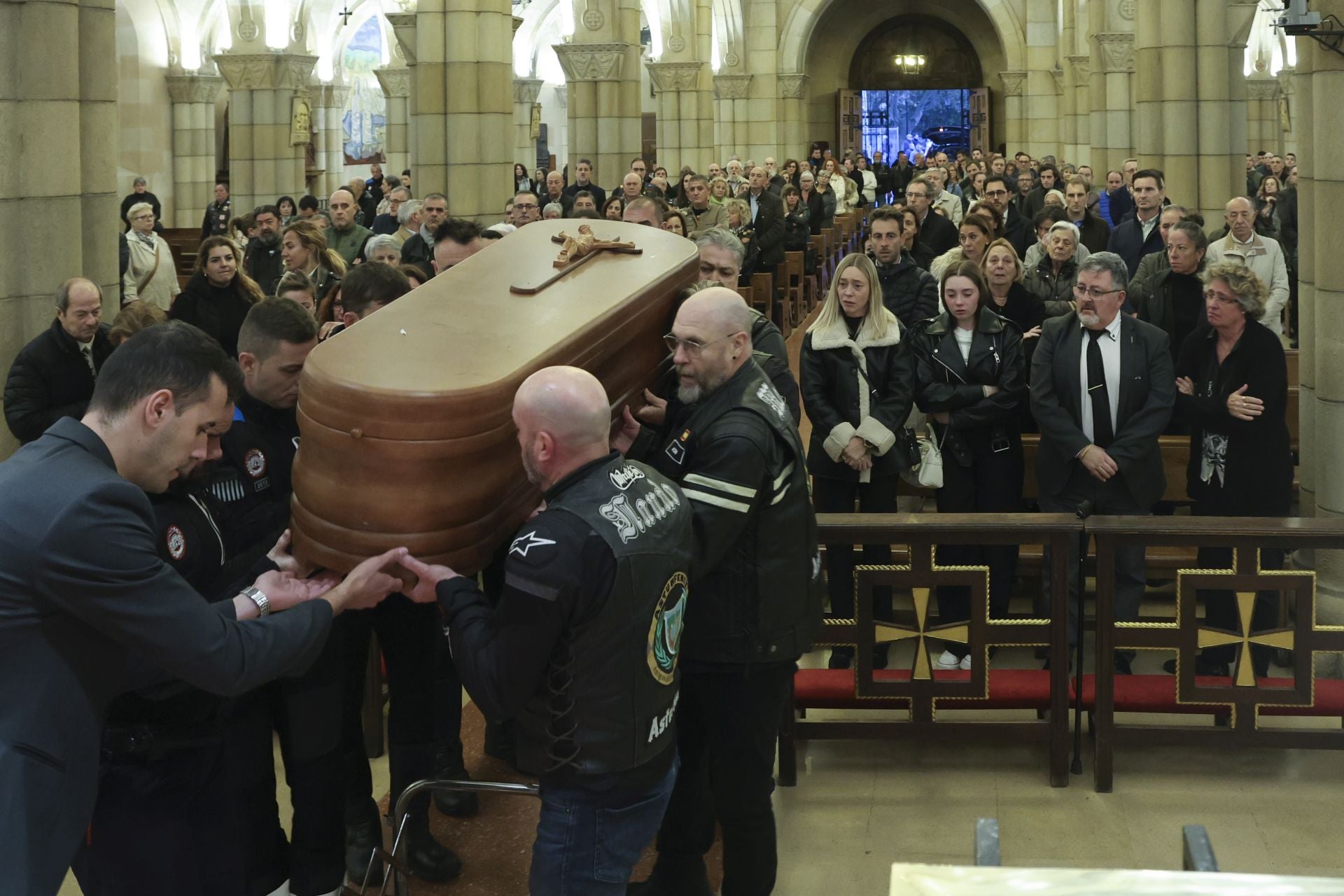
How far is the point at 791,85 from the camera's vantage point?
111 ft

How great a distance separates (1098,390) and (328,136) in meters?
26.2

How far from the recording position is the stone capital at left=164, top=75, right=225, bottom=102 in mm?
25422

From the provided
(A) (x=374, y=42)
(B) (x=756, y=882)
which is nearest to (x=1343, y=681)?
(B) (x=756, y=882)

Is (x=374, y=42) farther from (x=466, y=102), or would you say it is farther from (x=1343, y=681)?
(x=1343, y=681)

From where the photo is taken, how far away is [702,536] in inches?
147

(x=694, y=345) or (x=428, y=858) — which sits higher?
(x=694, y=345)

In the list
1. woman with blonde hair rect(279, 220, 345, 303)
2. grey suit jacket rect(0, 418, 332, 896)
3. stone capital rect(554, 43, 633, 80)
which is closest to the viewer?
grey suit jacket rect(0, 418, 332, 896)

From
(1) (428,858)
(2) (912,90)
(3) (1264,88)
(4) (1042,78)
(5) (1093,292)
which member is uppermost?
(2) (912,90)

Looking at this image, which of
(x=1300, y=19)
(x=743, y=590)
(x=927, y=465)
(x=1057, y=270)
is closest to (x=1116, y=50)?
(x=1057, y=270)

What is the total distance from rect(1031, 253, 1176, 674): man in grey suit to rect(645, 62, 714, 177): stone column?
21078mm

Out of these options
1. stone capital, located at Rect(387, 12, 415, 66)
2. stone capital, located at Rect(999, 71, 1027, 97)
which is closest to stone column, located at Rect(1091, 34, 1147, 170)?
stone capital, located at Rect(387, 12, 415, 66)

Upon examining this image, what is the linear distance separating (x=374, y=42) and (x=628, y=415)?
32063 mm

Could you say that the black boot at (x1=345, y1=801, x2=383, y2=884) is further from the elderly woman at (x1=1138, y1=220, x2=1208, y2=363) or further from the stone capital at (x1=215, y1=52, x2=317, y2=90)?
the stone capital at (x1=215, y1=52, x2=317, y2=90)

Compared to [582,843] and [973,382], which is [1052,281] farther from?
[582,843]
